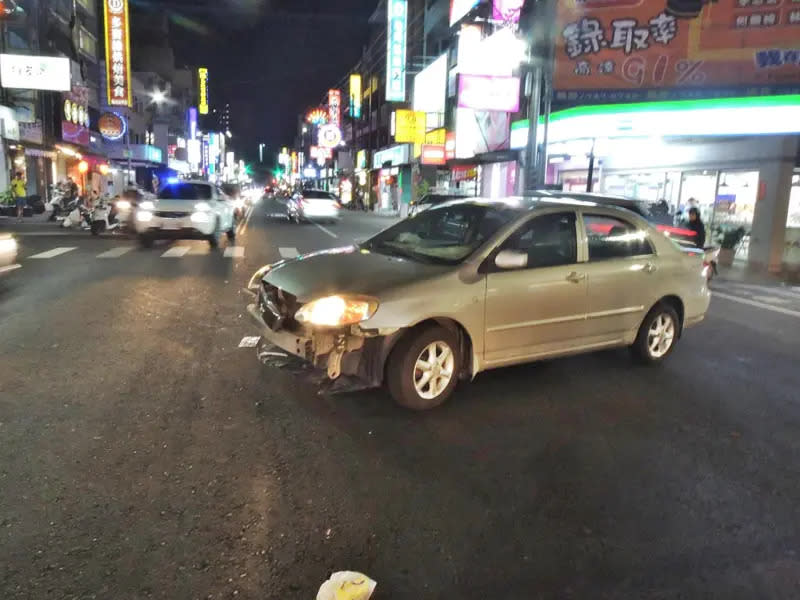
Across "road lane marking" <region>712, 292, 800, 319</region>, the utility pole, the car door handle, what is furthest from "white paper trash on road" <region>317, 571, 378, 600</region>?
the utility pole

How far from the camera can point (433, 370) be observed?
520 centimetres

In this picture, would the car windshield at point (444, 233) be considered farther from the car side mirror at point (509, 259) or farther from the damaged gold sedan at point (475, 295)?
the car side mirror at point (509, 259)

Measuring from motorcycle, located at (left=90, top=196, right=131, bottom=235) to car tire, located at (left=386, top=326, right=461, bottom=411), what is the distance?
1736cm

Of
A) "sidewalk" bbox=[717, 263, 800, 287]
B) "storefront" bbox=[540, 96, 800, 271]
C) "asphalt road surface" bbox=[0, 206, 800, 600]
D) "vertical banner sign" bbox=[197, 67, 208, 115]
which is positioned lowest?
"asphalt road surface" bbox=[0, 206, 800, 600]

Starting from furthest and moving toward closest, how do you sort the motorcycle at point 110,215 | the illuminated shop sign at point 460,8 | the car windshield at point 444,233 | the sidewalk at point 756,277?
Result: the illuminated shop sign at point 460,8 → the motorcycle at point 110,215 → the sidewalk at point 756,277 → the car windshield at point 444,233

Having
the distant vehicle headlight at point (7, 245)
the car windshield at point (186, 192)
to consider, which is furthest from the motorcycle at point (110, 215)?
the distant vehicle headlight at point (7, 245)

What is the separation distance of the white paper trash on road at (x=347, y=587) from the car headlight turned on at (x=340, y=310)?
2156 millimetres

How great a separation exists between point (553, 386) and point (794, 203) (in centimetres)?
1373

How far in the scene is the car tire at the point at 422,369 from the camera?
5.02 meters

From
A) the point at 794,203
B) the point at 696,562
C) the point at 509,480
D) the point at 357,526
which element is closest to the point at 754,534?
the point at 696,562

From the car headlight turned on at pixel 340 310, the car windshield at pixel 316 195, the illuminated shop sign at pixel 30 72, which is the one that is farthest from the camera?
the car windshield at pixel 316 195

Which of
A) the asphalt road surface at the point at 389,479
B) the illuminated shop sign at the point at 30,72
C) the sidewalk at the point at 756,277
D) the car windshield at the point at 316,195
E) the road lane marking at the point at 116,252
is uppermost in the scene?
the illuminated shop sign at the point at 30,72

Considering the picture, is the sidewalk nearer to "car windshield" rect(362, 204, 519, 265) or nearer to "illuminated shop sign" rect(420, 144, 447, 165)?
"car windshield" rect(362, 204, 519, 265)

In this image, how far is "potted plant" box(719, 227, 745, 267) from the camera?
1619 centimetres
